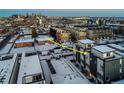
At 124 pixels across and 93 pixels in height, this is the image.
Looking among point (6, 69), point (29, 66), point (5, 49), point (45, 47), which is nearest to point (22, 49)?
point (5, 49)

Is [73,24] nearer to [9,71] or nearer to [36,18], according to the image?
[36,18]

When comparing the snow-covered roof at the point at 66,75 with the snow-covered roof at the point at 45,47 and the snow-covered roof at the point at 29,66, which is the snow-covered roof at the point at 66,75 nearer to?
the snow-covered roof at the point at 29,66

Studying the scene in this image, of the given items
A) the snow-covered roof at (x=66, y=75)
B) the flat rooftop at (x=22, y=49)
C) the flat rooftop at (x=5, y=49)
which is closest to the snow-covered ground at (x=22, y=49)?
the flat rooftop at (x=22, y=49)

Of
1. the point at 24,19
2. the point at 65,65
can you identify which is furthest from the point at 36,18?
the point at 65,65

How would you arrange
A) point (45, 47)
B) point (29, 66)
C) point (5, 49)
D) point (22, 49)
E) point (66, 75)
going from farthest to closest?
1. point (45, 47)
2. point (22, 49)
3. point (5, 49)
4. point (29, 66)
5. point (66, 75)

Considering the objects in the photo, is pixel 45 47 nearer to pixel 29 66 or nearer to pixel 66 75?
pixel 29 66

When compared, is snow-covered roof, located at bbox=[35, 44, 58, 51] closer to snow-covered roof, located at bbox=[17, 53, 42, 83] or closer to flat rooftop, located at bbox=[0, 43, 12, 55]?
snow-covered roof, located at bbox=[17, 53, 42, 83]
